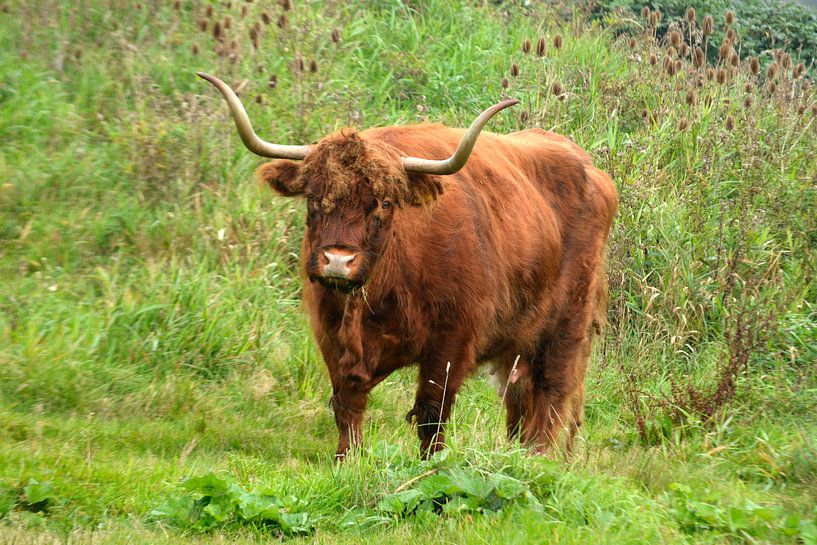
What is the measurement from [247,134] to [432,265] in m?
1.24

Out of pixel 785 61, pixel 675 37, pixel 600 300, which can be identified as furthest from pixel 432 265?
pixel 785 61

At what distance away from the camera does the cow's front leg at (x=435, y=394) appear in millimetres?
5941

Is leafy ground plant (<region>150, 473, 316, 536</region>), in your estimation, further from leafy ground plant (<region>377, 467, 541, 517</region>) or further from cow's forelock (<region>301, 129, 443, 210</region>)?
cow's forelock (<region>301, 129, 443, 210</region>)

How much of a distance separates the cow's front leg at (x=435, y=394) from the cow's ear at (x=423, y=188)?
0.90m

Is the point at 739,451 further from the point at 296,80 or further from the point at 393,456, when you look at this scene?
the point at 296,80

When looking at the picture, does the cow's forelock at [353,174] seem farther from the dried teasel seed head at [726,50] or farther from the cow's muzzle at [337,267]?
the dried teasel seed head at [726,50]

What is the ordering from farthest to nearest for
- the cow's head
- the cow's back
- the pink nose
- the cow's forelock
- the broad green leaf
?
the cow's back < the cow's forelock < the cow's head < the pink nose < the broad green leaf

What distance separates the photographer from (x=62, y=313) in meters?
7.19

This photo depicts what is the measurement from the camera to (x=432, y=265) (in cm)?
587

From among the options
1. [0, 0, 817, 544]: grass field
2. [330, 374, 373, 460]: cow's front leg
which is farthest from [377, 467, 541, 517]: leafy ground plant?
[330, 374, 373, 460]: cow's front leg

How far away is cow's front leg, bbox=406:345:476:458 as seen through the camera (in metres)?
5.94

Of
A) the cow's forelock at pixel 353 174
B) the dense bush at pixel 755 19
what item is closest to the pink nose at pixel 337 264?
the cow's forelock at pixel 353 174

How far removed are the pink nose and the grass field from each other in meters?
0.86

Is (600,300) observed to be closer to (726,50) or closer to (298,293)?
(298,293)
